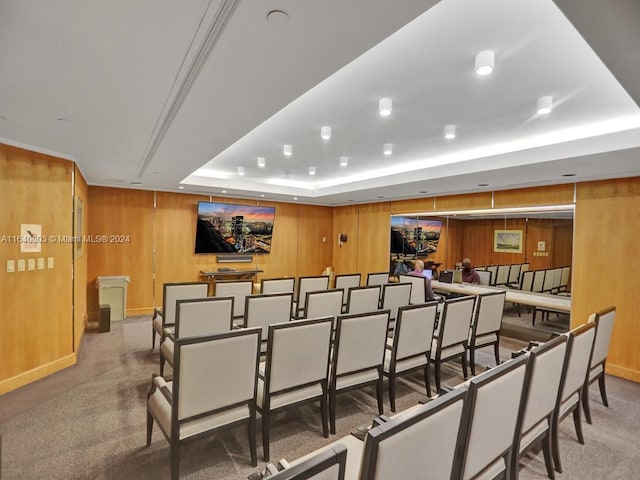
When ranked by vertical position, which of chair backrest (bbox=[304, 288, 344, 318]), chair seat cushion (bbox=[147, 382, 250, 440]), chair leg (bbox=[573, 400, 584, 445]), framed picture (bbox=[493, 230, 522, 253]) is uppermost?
framed picture (bbox=[493, 230, 522, 253])

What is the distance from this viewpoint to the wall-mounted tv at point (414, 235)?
704 cm

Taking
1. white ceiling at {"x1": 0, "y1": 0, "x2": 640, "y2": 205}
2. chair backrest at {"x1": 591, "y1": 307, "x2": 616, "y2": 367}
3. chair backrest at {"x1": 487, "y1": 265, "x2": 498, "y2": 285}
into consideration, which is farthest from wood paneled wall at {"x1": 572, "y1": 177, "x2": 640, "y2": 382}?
chair backrest at {"x1": 591, "y1": 307, "x2": 616, "y2": 367}

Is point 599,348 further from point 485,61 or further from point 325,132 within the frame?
point 325,132

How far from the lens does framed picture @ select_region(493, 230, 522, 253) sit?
18.3 ft

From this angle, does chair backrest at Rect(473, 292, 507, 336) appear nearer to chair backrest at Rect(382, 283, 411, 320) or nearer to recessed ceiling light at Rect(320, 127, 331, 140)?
chair backrest at Rect(382, 283, 411, 320)

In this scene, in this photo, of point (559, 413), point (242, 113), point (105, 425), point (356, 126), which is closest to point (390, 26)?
point (242, 113)

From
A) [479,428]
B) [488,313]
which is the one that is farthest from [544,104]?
[479,428]

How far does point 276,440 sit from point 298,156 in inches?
151

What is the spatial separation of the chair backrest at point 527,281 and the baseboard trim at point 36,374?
685 centimetres

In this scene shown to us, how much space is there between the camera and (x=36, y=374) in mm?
3689

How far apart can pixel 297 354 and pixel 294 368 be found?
4.5 inches

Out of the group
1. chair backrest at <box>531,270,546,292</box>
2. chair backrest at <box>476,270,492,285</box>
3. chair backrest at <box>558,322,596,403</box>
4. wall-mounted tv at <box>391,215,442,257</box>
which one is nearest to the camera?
chair backrest at <box>558,322,596,403</box>

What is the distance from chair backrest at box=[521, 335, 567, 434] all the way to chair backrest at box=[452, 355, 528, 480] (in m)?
0.11

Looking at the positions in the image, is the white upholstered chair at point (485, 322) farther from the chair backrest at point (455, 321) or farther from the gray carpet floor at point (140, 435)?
the gray carpet floor at point (140, 435)
